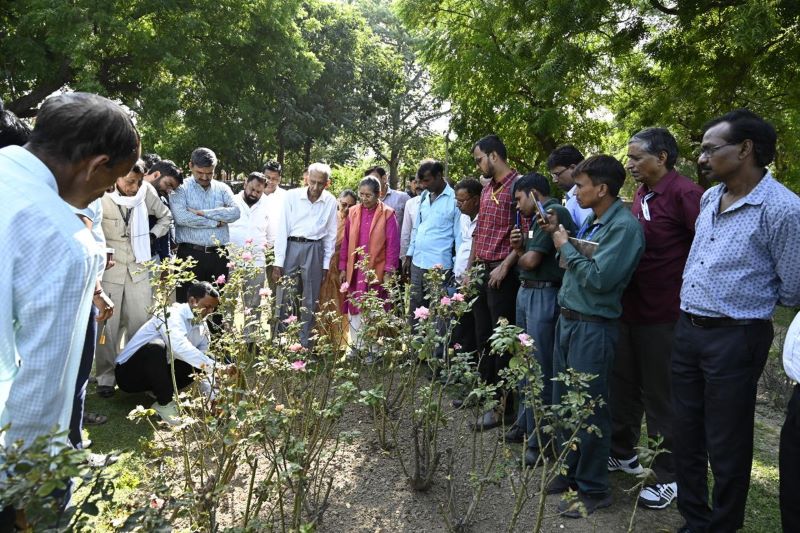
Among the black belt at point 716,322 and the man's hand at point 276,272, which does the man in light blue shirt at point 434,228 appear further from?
the black belt at point 716,322

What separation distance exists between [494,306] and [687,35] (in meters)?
3.72

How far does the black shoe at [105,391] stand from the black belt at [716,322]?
423 cm

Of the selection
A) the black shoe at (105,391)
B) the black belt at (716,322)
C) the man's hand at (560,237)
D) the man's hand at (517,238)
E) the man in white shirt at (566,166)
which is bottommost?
the black shoe at (105,391)

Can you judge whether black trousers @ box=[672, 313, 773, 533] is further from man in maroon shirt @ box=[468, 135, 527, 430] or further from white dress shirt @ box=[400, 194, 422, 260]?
white dress shirt @ box=[400, 194, 422, 260]

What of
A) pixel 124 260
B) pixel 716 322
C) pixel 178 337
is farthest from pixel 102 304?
pixel 716 322

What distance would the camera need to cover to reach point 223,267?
18.6 ft

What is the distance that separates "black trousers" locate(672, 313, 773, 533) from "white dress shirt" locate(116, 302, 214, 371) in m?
2.87

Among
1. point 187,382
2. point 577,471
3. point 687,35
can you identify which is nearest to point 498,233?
point 577,471

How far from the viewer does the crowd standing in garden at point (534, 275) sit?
58.2 inches

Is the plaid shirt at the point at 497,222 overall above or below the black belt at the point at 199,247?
above

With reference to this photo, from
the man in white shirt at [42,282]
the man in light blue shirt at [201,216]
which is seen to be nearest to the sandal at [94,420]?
the man in light blue shirt at [201,216]

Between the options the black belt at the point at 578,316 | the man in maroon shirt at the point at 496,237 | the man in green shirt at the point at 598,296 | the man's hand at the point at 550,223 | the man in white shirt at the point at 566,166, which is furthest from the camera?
the man in white shirt at the point at 566,166

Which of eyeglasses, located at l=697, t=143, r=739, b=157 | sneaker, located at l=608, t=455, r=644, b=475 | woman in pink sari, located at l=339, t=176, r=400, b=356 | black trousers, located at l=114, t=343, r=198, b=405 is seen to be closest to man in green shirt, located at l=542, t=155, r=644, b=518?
eyeglasses, located at l=697, t=143, r=739, b=157

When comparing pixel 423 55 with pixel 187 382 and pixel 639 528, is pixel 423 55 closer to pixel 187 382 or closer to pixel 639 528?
pixel 187 382
